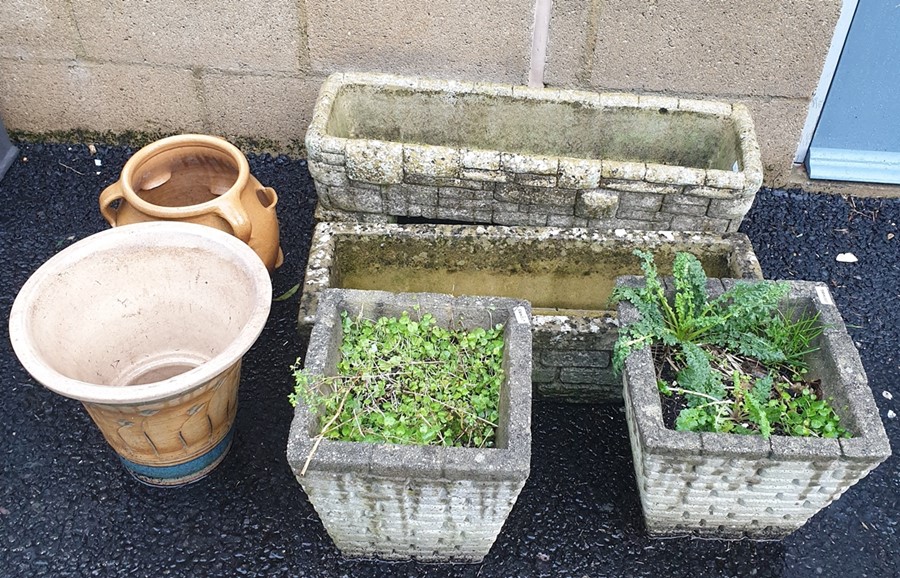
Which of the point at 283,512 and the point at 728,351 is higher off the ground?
the point at 728,351

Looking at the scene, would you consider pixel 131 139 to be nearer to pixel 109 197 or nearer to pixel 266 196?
pixel 109 197

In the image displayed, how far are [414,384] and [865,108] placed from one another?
305 centimetres

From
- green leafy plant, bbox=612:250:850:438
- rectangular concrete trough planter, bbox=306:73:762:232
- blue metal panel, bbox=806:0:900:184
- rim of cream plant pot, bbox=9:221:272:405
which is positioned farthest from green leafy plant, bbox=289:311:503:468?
blue metal panel, bbox=806:0:900:184

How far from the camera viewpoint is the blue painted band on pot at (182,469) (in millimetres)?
2605

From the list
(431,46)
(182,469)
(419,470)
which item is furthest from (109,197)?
(419,470)

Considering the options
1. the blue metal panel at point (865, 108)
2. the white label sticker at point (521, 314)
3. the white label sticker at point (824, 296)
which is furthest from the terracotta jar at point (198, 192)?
the blue metal panel at point (865, 108)

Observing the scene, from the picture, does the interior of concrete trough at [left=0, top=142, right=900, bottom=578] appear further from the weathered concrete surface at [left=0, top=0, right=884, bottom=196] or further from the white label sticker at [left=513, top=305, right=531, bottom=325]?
the weathered concrete surface at [left=0, top=0, right=884, bottom=196]

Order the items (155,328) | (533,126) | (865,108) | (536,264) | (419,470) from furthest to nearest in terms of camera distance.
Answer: (865,108) < (533,126) < (536,264) < (155,328) < (419,470)

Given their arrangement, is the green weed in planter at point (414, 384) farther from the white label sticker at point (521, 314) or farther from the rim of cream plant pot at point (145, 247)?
the rim of cream plant pot at point (145, 247)

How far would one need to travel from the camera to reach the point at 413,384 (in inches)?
96.3

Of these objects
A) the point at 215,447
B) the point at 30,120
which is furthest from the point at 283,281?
the point at 30,120

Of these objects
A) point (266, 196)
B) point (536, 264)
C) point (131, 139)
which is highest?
point (266, 196)

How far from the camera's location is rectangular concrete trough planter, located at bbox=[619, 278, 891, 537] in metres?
2.12

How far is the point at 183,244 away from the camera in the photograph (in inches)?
102
